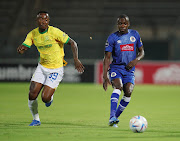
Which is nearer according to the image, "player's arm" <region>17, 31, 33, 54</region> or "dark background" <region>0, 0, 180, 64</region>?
"player's arm" <region>17, 31, 33, 54</region>

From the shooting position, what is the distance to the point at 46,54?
27.1 ft

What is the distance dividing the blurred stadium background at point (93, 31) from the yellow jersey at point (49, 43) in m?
12.6

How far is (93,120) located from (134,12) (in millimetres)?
17033

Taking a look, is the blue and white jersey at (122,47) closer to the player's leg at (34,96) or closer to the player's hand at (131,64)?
the player's hand at (131,64)

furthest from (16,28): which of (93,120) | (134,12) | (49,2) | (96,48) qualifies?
(93,120)

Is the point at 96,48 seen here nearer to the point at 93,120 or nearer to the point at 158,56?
the point at 158,56

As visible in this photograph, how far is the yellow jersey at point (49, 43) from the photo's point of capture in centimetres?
812

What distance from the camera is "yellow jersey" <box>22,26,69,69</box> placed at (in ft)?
26.7

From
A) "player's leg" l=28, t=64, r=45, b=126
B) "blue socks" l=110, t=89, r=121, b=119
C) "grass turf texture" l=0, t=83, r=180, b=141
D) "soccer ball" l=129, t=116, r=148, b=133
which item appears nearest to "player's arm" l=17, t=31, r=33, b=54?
"player's leg" l=28, t=64, r=45, b=126

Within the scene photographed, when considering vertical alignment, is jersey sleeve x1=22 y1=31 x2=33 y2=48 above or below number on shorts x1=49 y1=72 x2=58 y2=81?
above

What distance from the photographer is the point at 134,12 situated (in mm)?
25281

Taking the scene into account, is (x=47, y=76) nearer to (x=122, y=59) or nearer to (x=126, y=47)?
(x=122, y=59)

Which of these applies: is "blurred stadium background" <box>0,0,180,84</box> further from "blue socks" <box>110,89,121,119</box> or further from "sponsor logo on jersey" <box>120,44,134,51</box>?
"blue socks" <box>110,89,121,119</box>

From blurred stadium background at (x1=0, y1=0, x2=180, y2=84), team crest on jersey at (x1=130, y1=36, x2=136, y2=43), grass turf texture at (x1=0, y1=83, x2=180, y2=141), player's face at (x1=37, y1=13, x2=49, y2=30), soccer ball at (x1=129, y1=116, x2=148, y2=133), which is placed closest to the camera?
grass turf texture at (x1=0, y1=83, x2=180, y2=141)
